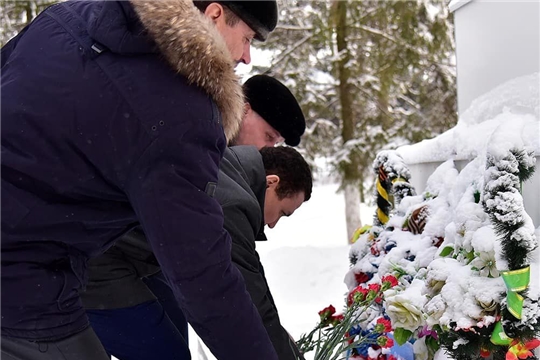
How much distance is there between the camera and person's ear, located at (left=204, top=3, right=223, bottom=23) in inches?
61.9

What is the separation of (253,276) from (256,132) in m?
1.57

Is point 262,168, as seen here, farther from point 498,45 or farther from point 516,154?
point 498,45

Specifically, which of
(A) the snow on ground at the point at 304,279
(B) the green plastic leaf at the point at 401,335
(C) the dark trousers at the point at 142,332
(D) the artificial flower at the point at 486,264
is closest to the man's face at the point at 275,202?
(C) the dark trousers at the point at 142,332

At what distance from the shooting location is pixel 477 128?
2574 millimetres

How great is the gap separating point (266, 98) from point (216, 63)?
2.05 m

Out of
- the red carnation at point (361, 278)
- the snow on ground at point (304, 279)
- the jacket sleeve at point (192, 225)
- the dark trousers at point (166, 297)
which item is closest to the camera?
the jacket sleeve at point (192, 225)

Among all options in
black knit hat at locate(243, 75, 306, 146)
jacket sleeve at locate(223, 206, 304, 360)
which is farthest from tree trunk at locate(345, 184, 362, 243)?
jacket sleeve at locate(223, 206, 304, 360)

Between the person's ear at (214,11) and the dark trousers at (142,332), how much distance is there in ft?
4.15

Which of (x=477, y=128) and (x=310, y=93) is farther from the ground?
(x=477, y=128)

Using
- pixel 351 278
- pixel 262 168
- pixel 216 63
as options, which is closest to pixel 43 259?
pixel 216 63

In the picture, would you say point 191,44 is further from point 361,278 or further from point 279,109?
point 279,109

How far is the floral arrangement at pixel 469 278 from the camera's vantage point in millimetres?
1759

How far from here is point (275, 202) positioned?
2539 millimetres

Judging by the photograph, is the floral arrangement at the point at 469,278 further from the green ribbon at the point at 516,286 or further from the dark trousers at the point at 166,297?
the dark trousers at the point at 166,297
